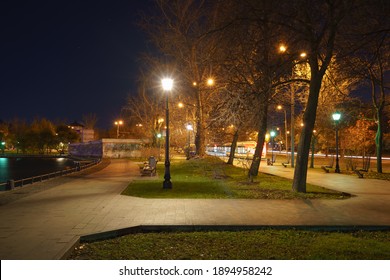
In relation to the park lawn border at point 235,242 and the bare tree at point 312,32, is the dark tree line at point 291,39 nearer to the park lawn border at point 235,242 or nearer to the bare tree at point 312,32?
the bare tree at point 312,32

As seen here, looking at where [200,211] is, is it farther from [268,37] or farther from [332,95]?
[332,95]

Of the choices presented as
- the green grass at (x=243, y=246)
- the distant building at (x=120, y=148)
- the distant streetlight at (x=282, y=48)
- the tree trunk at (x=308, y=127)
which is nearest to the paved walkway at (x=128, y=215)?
the green grass at (x=243, y=246)

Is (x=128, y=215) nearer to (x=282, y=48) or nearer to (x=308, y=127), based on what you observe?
(x=308, y=127)

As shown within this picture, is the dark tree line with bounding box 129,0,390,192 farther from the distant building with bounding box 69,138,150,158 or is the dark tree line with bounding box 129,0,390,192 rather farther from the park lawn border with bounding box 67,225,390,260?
the distant building with bounding box 69,138,150,158

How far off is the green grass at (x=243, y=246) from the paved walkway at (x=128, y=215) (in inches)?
27.7

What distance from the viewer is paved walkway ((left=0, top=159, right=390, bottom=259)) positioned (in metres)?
7.66

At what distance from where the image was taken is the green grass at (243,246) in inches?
273

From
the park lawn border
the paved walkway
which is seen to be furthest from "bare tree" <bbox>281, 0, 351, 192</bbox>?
the park lawn border

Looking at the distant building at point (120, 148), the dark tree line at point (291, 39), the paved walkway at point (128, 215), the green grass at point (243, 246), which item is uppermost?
the dark tree line at point (291, 39)

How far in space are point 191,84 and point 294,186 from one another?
18.7m

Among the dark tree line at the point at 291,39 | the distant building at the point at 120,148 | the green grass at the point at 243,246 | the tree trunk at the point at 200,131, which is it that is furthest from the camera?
the distant building at the point at 120,148

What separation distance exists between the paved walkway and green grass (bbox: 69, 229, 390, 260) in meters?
0.70

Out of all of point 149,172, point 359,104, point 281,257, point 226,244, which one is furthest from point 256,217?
point 359,104

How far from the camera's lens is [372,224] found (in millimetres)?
9391
